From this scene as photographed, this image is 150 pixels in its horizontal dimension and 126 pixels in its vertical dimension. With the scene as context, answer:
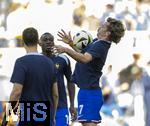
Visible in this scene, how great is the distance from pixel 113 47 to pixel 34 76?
437 cm

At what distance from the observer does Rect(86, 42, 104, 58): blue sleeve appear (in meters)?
5.48

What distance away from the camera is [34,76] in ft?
15.7

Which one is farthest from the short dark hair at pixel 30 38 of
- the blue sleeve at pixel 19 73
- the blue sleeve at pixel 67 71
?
the blue sleeve at pixel 67 71

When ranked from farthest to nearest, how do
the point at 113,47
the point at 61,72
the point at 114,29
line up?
the point at 113,47 → the point at 61,72 → the point at 114,29

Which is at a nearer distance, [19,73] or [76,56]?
[19,73]

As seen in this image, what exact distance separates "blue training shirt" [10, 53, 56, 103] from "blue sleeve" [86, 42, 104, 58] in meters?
0.64

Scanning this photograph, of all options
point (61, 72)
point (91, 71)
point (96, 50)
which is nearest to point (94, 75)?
point (91, 71)

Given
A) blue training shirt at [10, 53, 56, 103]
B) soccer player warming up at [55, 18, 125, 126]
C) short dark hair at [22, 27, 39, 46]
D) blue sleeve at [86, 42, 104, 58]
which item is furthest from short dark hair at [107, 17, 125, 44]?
short dark hair at [22, 27, 39, 46]

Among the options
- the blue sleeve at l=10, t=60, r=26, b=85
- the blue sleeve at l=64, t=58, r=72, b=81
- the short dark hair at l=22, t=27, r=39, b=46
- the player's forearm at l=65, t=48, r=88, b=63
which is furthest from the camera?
the blue sleeve at l=64, t=58, r=72, b=81

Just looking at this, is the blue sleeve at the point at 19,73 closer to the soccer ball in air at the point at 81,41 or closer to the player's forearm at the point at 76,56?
the player's forearm at the point at 76,56

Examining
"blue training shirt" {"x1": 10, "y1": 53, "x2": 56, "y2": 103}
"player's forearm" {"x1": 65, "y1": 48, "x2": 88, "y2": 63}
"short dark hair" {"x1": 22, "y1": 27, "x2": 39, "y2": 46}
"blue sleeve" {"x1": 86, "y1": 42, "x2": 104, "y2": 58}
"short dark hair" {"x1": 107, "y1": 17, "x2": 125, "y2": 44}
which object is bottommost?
"blue training shirt" {"x1": 10, "y1": 53, "x2": 56, "y2": 103}

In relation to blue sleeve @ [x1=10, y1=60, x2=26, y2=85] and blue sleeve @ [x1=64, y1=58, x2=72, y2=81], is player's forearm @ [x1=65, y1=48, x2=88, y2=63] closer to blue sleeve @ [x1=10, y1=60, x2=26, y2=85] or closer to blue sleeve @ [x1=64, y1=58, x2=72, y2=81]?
blue sleeve @ [x1=10, y1=60, x2=26, y2=85]

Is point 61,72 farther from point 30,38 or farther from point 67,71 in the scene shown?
point 30,38

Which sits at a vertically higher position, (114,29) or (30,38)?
(114,29)
